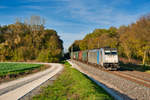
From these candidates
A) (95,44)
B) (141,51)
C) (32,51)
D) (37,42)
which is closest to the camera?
(141,51)

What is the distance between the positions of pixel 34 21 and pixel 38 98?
138ft

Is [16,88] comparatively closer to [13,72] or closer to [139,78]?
[13,72]

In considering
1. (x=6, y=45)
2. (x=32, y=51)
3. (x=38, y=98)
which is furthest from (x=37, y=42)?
(x=38, y=98)

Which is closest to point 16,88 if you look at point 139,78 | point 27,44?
point 139,78

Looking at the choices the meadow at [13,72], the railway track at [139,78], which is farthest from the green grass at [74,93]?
the meadow at [13,72]

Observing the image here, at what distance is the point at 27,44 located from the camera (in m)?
47.4

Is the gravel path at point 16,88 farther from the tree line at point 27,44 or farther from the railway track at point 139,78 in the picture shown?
the tree line at point 27,44

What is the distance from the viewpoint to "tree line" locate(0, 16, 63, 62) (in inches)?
1659

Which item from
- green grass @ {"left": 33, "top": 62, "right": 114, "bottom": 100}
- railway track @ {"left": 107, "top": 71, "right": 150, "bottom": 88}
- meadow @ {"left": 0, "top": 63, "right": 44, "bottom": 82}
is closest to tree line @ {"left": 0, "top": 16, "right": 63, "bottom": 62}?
meadow @ {"left": 0, "top": 63, "right": 44, "bottom": 82}

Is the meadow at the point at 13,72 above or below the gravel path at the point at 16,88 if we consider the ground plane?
above

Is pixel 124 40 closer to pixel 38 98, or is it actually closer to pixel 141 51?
pixel 141 51

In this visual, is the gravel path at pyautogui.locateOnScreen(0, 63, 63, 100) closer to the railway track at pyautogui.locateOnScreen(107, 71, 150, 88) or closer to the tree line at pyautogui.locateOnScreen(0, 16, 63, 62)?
the railway track at pyautogui.locateOnScreen(107, 71, 150, 88)

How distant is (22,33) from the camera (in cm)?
4997

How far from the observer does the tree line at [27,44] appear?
138 feet
